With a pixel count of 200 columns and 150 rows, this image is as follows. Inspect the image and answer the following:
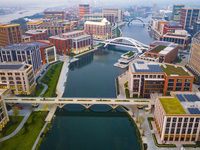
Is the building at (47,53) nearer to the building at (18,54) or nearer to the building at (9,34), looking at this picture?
the building at (18,54)

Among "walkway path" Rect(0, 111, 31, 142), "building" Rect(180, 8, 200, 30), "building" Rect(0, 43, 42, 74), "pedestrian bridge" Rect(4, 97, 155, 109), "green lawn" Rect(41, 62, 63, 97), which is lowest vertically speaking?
"walkway path" Rect(0, 111, 31, 142)

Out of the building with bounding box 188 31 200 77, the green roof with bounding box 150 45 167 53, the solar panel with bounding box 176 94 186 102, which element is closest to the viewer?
the solar panel with bounding box 176 94 186 102

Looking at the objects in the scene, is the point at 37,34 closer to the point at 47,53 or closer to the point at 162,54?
the point at 47,53

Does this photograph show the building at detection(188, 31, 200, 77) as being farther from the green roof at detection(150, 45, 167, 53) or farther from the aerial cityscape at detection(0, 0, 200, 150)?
the green roof at detection(150, 45, 167, 53)

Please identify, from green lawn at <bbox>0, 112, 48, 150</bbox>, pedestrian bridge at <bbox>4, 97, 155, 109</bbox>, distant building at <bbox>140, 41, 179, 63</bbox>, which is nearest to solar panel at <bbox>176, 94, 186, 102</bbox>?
pedestrian bridge at <bbox>4, 97, 155, 109</bbox>

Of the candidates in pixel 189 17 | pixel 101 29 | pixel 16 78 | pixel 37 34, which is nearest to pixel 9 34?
pixel 37 34

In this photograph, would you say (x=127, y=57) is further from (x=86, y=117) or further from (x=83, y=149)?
(x=83, y=149)

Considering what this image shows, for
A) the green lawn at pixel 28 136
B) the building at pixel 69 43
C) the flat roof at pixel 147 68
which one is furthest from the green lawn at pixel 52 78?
the flat roof at pixel 147 68
